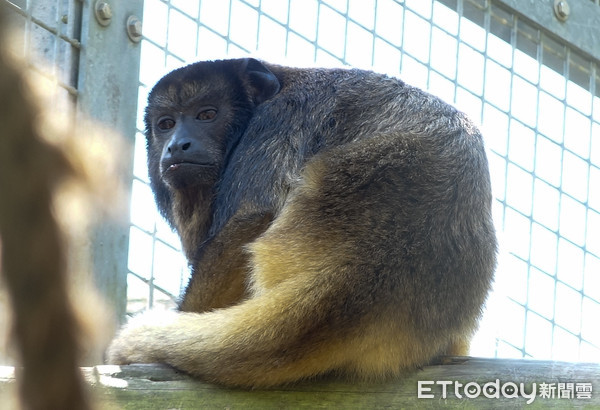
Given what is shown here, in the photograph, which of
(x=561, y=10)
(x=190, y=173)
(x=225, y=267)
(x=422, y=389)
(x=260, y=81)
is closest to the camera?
(x=422, y=389)

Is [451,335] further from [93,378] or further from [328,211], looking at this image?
[93,378]

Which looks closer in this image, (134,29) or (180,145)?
(180,145)

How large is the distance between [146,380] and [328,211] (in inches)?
30.4

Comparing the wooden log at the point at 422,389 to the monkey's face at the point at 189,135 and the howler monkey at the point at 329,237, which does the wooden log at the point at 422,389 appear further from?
the monkey's face at the point at 189,135

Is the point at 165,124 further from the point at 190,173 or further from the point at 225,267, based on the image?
the point at 225,267

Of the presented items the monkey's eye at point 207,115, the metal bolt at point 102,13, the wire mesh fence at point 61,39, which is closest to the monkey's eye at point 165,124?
the monkey's eye at point 207,115

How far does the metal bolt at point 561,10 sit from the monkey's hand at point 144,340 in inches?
121

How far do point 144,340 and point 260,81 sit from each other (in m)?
1.26

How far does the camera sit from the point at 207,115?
140 inches

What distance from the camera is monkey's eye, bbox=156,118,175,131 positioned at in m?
3.62

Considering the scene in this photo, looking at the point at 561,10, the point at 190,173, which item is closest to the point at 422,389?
the point at 190,173

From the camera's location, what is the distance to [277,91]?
11.5ft

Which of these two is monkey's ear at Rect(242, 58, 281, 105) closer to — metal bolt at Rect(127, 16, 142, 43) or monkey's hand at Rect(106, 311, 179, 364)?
metal bolt at Rect(127, 16, 142, 43)

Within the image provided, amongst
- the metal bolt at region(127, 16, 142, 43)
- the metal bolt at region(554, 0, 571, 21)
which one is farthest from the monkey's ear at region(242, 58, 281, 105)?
the metal bolt at region(554, 0, 571, 21)
